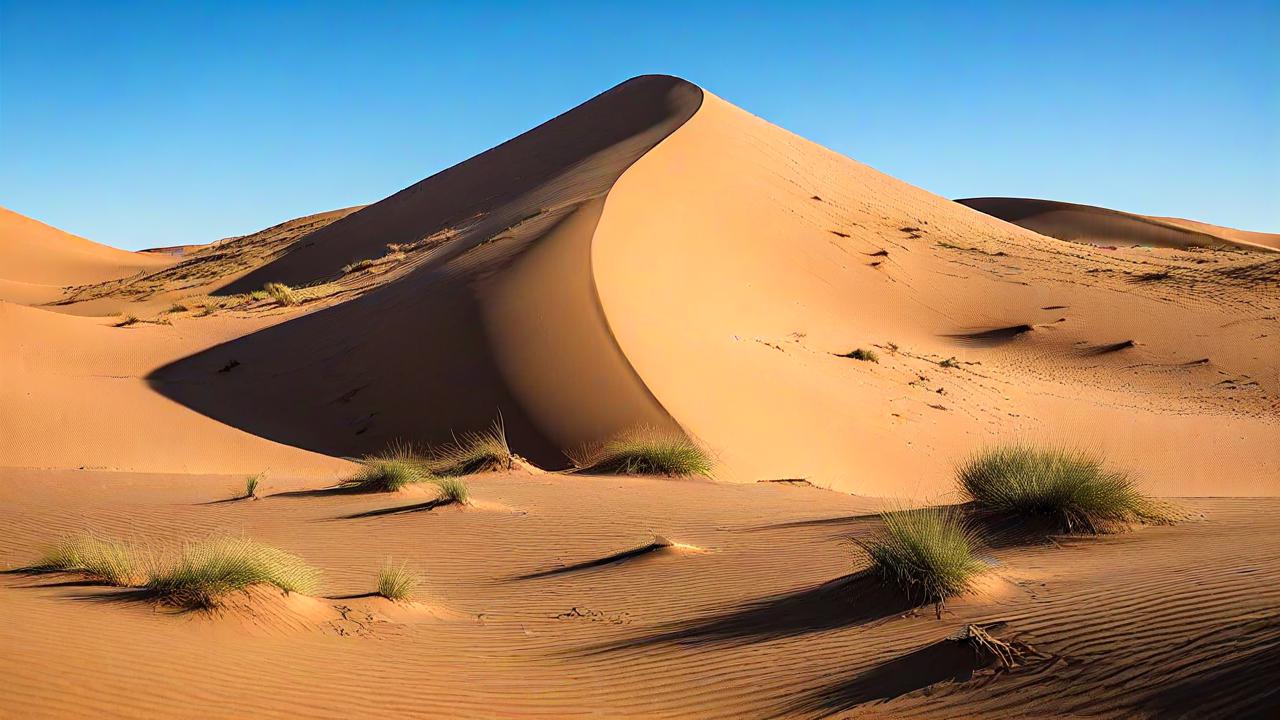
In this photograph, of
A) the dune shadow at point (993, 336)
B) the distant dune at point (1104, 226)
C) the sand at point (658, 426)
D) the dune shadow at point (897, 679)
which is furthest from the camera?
the distant dune at point (1104, 226)

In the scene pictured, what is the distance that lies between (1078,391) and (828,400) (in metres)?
6.83

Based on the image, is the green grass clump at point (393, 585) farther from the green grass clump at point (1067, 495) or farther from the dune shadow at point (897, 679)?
the green grass clump at point (1067, 495)

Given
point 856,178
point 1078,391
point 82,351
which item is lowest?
point 1078,391

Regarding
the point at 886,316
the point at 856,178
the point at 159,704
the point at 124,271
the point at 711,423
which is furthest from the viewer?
the point at 124,271

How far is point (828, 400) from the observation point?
17.5m

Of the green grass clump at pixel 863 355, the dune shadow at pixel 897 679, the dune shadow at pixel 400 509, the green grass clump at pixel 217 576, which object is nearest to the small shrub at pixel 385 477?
the dune shadow at pixel 400 509

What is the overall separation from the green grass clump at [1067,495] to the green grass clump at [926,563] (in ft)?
5.88

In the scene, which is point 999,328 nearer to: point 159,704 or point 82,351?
point 82,351

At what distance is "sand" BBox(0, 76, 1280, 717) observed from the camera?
16.3ft

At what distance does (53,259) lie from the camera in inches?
2544

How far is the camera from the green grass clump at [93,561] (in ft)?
23.5

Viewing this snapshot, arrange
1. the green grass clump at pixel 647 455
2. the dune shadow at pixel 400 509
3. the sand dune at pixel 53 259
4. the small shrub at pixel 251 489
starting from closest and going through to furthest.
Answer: the dune shadow at pixel 400 509, the small shrub at pixel 251 489, the green grass clump at pixel 647 455, the sand dune at pixel 53 259

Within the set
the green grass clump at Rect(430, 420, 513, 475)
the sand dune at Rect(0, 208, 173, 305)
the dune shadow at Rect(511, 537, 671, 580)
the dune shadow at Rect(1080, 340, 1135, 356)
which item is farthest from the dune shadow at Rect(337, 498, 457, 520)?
the sand dune at Rect(0, 208, 173, 305)

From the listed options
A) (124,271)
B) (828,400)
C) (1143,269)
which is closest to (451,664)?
(828,400)
